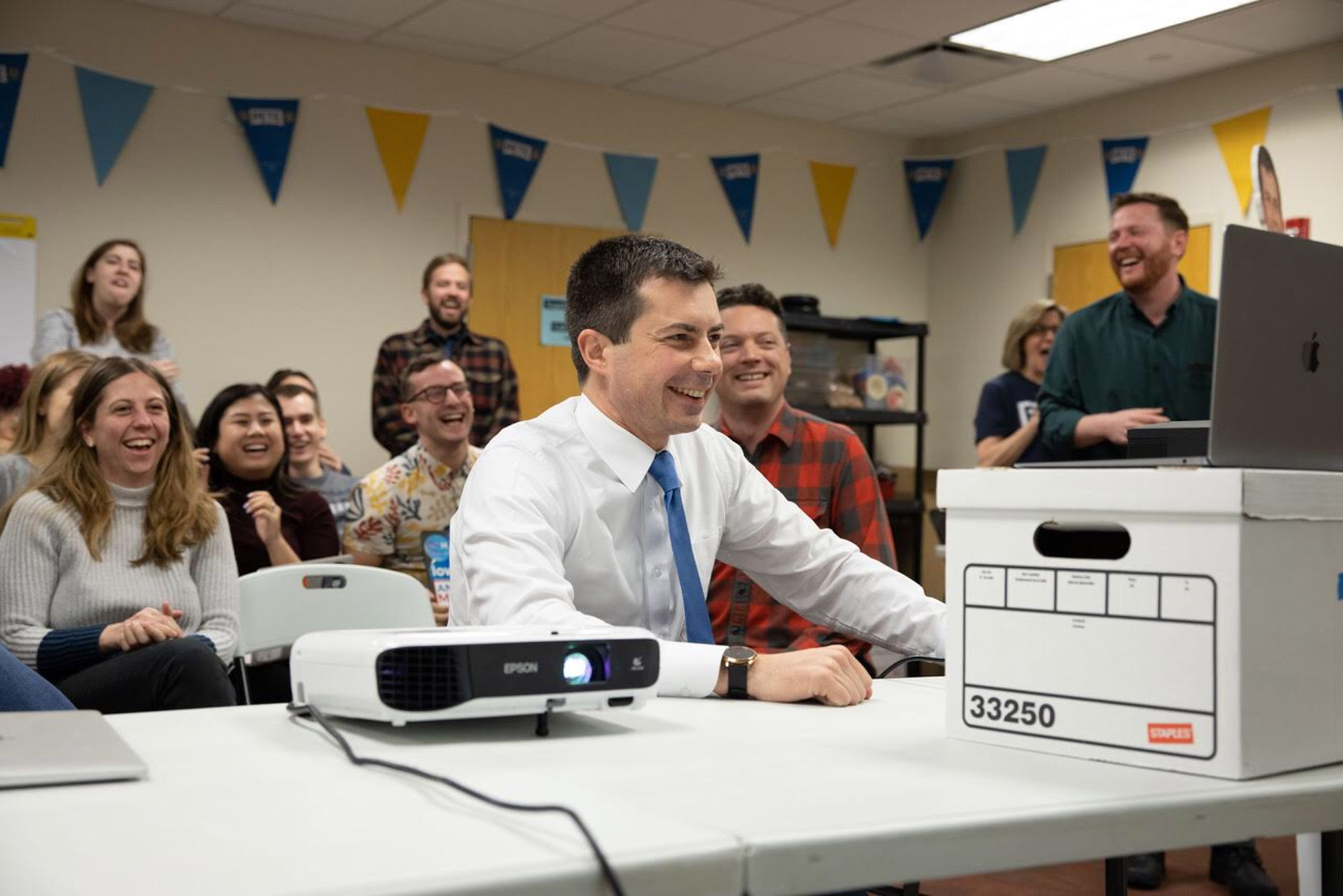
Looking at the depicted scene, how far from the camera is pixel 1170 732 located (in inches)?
39.6

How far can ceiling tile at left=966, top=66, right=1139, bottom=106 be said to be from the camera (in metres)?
6.05

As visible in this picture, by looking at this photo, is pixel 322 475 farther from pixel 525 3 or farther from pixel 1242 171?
pixel 1242 171

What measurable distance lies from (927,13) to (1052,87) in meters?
1.34

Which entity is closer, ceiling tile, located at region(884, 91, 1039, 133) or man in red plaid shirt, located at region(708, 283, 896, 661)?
man in red plaid shirt, located at region(708, 283, 896, 661)

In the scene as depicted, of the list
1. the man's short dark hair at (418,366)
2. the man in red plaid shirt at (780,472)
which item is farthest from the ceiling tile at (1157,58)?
the man in red plaid shirt at (780,472)

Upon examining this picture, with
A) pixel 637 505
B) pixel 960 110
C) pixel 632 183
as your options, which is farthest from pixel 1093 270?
pixel 637 505

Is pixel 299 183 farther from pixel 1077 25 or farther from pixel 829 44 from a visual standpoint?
pixel 1077 25

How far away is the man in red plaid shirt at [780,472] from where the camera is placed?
240 centimetres

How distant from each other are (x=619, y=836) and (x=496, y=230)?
5596mm

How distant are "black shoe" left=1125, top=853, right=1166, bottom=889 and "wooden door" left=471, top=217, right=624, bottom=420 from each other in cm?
376

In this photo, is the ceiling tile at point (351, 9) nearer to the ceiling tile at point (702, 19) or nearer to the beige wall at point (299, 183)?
the beige wall at point (299, 183)

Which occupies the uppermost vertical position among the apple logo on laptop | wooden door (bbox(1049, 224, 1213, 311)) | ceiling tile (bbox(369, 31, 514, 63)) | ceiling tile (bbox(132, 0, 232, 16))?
ceiling tile (bbox(132, 0, 232, 16))

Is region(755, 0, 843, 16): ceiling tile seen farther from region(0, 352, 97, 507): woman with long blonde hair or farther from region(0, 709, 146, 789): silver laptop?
region(0, 709, 146, 789): silver laptop

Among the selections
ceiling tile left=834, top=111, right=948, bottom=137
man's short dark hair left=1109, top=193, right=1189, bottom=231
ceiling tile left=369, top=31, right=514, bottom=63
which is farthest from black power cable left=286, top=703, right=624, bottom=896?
ceiling tile left=834, top=111, right=948, bottom=137
